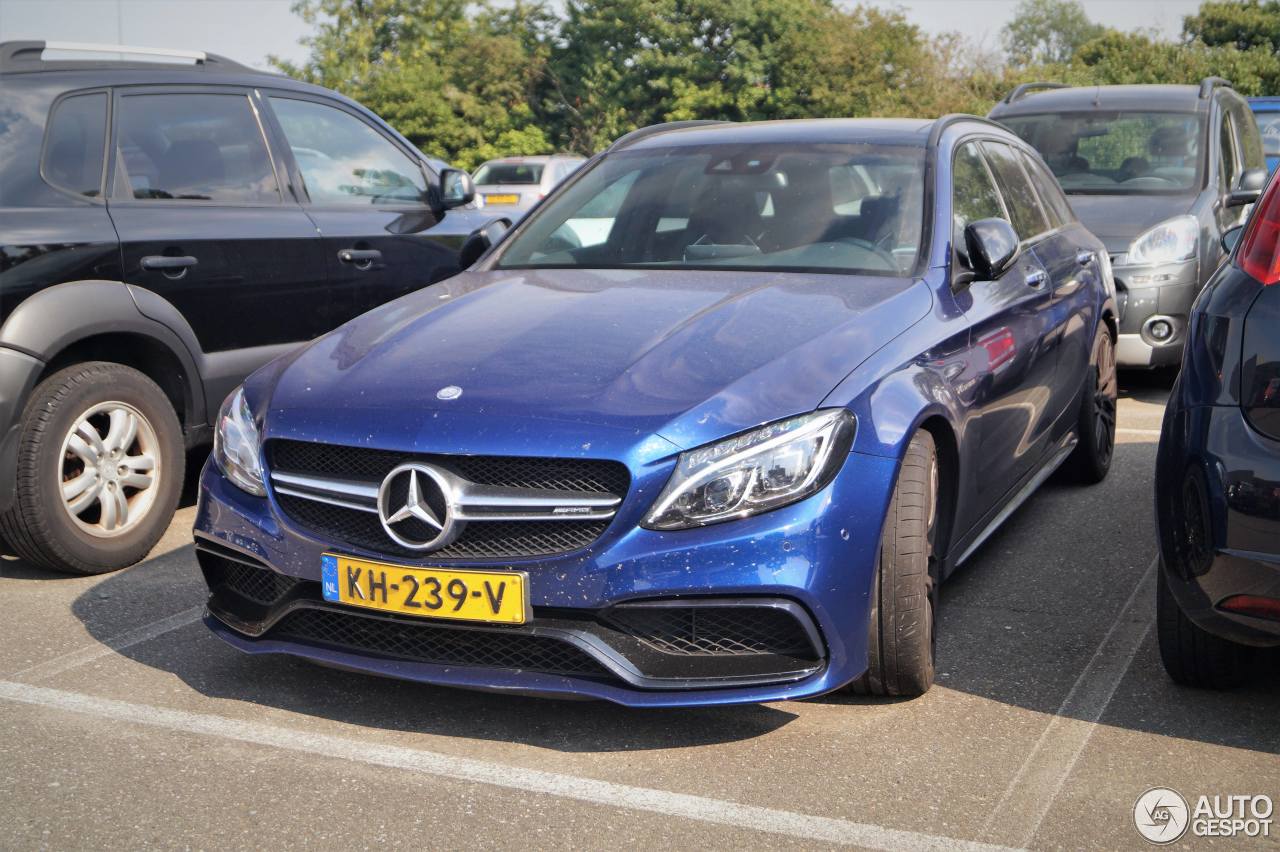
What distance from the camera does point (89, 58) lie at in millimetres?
5426

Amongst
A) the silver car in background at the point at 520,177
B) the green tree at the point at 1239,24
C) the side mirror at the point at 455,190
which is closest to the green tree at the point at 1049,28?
the green tree at the point at 1239,24

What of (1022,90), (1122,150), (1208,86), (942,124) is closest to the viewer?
(942,124)

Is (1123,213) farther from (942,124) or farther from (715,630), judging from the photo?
(715,630)

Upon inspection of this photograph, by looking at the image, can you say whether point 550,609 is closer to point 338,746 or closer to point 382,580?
point 382,580

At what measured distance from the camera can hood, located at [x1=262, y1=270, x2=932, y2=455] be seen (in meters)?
3.28

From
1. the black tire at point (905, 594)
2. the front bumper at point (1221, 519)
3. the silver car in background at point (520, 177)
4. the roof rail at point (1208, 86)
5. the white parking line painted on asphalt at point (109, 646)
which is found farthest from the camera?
the silver car in background at point (520, 177)

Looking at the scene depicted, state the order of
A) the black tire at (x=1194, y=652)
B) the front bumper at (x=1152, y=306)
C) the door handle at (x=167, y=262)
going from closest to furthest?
1. the black tire at (x=1194, y=652)
2. the door handle at (x=167, y=262)
3. the front bumper at (x=1152, y=306)

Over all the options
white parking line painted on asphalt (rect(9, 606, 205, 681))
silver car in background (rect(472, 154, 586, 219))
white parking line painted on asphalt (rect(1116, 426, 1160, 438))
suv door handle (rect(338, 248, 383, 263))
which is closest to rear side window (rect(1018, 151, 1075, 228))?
white parking line painted on asphalt (rect(1116, 426, 1160, 438))

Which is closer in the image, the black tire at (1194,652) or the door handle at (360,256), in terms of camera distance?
the black tire at (1194,652)

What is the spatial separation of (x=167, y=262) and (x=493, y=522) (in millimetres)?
2600

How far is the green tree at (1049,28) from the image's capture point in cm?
11538

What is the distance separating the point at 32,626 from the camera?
174 inches

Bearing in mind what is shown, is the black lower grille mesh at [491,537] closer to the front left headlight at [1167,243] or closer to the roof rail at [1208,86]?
the front left headlight at [1167,243]

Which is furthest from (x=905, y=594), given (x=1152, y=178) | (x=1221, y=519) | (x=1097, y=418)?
(x=1152, y=178)
